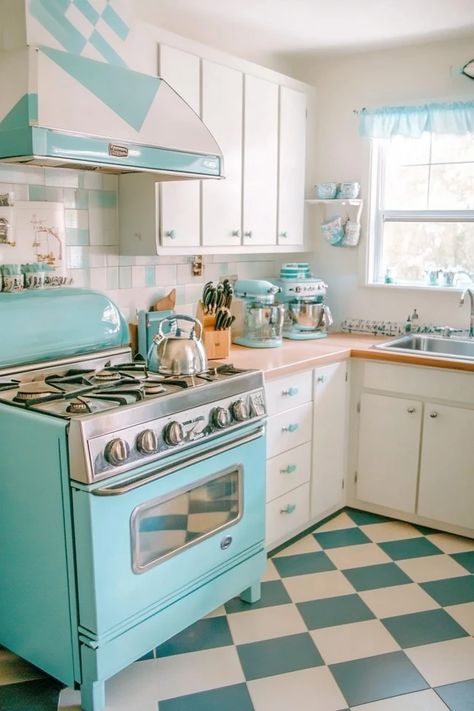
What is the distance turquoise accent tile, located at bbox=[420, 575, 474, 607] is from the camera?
2.66 metres

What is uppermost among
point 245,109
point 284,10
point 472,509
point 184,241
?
point 284,10

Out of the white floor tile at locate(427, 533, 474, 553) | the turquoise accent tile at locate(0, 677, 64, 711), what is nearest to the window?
the white floor tile at locate(427, 533, 474, 553)

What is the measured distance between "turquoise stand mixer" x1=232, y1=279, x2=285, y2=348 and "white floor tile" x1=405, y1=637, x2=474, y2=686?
153 centimetres

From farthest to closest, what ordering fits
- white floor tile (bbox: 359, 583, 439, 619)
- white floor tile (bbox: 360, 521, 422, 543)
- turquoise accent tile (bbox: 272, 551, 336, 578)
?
white floor tile (bbox: 360, 521, 422, 543), turquoise accent tile (bbox: 272, 551, 336, 578), white floor tile (bbox: 359, 583, 439, 619)

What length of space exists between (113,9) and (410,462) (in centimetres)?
230

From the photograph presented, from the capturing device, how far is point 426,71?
3.50 metres

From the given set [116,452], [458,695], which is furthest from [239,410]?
[458,695]

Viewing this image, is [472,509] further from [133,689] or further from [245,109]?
[245,109]

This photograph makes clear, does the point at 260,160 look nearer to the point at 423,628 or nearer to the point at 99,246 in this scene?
A: the point at 99,246

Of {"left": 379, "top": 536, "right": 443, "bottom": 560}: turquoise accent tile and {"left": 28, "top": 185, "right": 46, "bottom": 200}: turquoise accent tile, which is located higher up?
{"left": 28, "top": 185, "right": 46, "bottom": 200}: turquoise accent tile

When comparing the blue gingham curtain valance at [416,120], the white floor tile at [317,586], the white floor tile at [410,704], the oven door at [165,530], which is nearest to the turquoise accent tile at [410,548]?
the white floor tile at [317,586]

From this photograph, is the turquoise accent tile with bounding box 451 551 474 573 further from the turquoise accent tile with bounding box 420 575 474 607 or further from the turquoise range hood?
the turquoise range hood

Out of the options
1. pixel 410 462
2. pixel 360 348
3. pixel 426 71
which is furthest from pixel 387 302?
pixel 426 71

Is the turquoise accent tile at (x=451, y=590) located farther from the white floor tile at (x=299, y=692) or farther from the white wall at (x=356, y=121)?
the white wall at (x=356, y=121)
